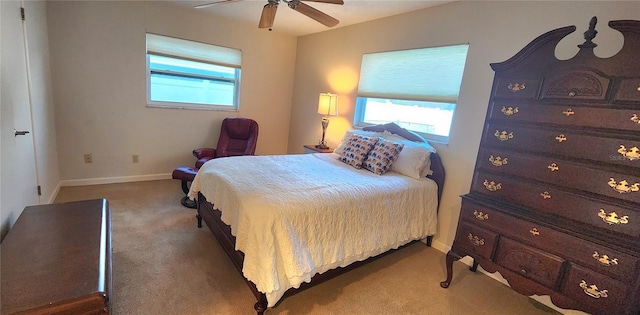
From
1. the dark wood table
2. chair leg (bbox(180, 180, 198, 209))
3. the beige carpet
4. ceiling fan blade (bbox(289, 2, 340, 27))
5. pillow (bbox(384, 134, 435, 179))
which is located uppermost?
ceiling fan blade (bbox(289, 2, 340, 27))

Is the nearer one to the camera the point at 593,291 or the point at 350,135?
the point at 593,291

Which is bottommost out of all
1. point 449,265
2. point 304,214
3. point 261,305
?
point 261,305

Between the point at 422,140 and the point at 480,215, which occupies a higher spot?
the point at 422,140

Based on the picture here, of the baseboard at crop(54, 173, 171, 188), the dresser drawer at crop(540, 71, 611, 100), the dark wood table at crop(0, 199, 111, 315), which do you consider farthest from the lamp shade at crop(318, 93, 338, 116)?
the dark wood table at crop(0, 199, 111, 315)

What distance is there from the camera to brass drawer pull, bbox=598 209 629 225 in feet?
4.58

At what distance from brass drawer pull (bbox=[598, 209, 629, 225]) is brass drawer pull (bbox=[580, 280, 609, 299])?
0.35m

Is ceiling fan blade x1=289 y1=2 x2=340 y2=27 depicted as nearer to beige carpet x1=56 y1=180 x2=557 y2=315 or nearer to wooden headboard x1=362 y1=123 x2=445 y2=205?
wooden headboard x1=362 y1=123 x2=445 y2=205

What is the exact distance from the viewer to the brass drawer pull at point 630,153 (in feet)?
4.45

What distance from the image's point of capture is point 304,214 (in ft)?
5.56

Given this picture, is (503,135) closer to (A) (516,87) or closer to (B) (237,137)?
(A) (516,87)

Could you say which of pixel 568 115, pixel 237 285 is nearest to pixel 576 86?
pixel 568 115

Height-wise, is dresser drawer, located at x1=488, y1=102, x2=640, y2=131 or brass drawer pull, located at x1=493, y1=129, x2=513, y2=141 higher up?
dresser drawer, located at x1=488, y1=102, x2=640, y2=131

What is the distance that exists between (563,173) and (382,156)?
1352 mm

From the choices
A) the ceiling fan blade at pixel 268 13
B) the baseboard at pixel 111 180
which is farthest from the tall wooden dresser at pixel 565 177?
the baseboard at pixel 111 180
